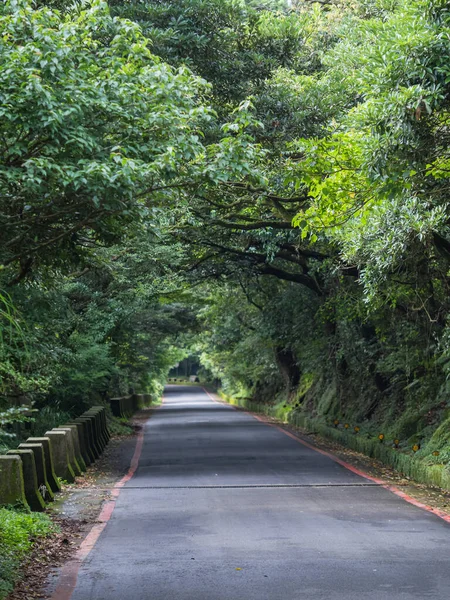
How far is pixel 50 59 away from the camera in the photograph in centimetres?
753

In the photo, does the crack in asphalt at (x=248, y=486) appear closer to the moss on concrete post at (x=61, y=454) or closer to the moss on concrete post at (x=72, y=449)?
the moss on concrete post at (x=61, y=454)

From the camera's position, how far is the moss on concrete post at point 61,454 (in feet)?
45.2

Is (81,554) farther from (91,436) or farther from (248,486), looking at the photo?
(91,436)

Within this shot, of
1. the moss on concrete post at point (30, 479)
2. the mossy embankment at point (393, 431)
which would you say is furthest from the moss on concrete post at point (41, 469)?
the mossy embankment at point (393, 431)

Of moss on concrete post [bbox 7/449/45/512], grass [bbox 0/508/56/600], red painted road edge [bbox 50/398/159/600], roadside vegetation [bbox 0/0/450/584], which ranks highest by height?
roadside vegetation [bbox 0/0/450/584]

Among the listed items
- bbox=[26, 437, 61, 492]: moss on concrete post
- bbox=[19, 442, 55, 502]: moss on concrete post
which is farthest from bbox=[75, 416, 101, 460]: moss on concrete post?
bbox=[19, 442, 55, 502]: moss on concrete post

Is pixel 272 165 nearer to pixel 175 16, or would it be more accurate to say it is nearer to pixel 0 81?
pixel 175 16

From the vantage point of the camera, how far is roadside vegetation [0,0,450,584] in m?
7.65

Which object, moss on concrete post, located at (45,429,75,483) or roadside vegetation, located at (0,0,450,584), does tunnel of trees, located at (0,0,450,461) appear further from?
moss on concrete post, located at (45,429,75,483)

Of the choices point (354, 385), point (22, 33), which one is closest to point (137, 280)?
point (354, 385)

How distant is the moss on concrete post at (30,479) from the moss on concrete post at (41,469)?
0.49 metres

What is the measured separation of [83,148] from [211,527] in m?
4.99

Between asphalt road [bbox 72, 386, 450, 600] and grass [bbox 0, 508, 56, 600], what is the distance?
1.97 feet

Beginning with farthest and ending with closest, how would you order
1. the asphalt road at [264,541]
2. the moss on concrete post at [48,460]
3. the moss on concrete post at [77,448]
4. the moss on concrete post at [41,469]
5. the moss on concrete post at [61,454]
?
the moss on concrete post at [77,448] < the moss on concrete post at [61,454] < the moss on concrete post at [48,460] < the moss on concrete post at [41,469] < the asphalt road at [264,541]
